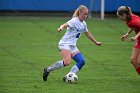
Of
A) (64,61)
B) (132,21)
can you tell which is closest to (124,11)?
(132,21)

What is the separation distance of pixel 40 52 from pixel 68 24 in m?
5.95

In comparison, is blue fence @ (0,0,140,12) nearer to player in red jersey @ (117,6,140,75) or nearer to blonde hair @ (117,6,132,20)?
player in red jersey @ (117,6,140,75)

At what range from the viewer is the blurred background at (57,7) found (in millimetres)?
29703

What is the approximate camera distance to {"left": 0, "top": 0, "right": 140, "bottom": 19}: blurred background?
1169 inches

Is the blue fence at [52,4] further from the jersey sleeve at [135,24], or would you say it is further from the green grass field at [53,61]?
the jersey sleeve at [135,24]

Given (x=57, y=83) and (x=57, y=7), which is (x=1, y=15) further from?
(x=57, y=83)

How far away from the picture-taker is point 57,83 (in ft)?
38.7

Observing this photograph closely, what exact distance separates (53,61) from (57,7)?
14.9 meters

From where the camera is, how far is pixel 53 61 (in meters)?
15.5

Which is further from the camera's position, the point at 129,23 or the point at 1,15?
the point at 1,15

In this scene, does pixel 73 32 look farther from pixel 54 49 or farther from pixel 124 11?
pixel 54 49

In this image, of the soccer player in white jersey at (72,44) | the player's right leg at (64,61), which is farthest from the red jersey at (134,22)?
the player's right leg at (64,61)

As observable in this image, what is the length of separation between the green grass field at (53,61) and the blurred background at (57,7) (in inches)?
101

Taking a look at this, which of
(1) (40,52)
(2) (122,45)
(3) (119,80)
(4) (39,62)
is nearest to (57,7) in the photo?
(2) (122,45)
